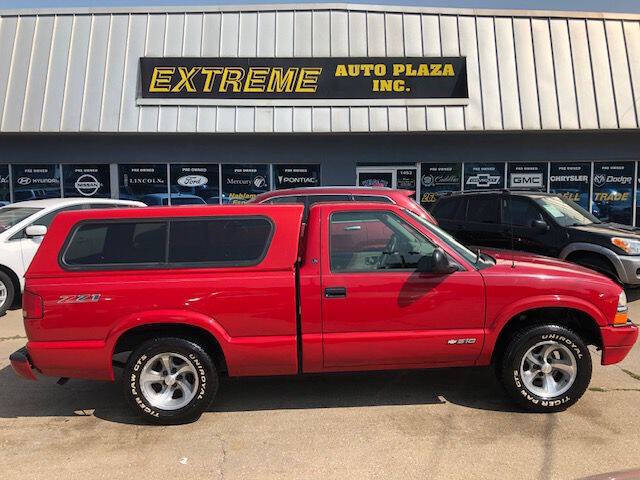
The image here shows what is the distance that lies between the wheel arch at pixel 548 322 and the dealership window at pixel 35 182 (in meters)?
12.7

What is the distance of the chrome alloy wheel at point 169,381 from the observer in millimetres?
3889

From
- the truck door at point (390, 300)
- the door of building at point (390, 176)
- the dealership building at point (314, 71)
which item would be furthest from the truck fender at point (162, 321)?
the door of building at point (390, 176)

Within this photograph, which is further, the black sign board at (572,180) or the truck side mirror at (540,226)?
the black sign board at (572,180)

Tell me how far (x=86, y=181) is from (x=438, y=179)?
9393 millimetres

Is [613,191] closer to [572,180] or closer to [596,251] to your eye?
[572,180]

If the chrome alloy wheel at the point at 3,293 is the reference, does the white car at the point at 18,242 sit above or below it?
above

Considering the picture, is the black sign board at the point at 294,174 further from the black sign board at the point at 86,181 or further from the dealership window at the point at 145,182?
the black sign board at the point at 86,181

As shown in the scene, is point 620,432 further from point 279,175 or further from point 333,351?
point 279,175

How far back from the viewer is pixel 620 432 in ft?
12.2

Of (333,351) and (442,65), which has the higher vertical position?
(442,65)

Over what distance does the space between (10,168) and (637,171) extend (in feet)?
55.5

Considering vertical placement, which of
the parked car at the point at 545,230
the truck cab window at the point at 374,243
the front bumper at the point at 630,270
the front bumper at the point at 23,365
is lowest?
the front bumper at the point at 23,365

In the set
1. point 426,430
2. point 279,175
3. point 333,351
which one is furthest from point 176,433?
point 279,175

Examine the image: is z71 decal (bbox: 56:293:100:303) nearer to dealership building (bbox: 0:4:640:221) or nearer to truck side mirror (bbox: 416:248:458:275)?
truck side mirror (bbox: 416:248:458:275)
